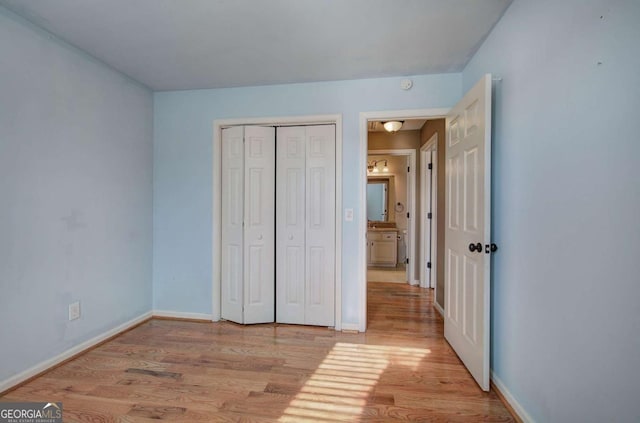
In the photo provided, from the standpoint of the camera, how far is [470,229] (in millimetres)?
2053

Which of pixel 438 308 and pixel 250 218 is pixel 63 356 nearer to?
pixel 250 218

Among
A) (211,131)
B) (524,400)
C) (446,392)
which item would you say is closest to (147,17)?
(211,131)

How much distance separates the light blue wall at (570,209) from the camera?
1.00 m


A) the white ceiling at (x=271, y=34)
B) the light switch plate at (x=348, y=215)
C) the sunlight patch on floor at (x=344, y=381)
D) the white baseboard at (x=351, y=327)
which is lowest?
the sunlight patch on floor at (x=344, y=381)

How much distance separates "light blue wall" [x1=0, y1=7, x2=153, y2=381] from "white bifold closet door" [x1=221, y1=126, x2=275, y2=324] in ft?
3.07

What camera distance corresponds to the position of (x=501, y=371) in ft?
6.11

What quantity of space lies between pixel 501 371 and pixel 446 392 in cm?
38

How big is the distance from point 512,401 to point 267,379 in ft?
5.04

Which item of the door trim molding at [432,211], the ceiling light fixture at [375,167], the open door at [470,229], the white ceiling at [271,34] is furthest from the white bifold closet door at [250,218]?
the ceiling light fixture at [375,167]

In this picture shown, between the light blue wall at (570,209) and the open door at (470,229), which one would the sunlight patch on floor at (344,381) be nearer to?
the open door at (470,229)

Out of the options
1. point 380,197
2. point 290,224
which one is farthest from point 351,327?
point 380,197

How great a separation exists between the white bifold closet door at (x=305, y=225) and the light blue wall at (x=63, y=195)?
1462 millimetres

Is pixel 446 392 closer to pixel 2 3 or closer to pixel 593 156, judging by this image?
pixel 593 156

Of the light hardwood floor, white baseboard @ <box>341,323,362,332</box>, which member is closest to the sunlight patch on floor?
the light hardwood floor
